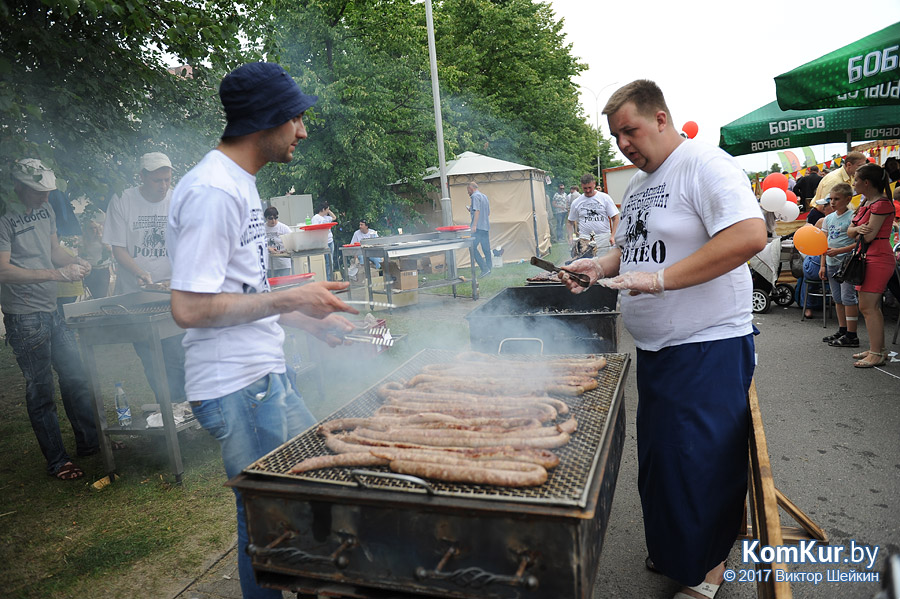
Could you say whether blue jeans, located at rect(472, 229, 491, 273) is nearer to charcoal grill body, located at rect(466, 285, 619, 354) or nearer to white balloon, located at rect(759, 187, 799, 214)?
white balloon, located at rect(759, 187, 799, 214)

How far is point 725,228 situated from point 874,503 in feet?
9.44

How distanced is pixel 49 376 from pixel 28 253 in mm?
1062

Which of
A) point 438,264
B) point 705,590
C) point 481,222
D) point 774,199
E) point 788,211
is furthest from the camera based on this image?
point 438,264

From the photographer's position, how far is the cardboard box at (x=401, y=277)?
38.2 feet

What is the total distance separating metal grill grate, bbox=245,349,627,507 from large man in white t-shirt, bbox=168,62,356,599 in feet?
0.71

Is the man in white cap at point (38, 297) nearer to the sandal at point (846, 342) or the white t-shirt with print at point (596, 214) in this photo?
A: the white t-shirt with print at point (596, 214)

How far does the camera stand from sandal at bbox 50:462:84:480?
4.73 meters

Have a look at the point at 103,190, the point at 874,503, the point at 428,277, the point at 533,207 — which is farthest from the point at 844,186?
the point at 533,207

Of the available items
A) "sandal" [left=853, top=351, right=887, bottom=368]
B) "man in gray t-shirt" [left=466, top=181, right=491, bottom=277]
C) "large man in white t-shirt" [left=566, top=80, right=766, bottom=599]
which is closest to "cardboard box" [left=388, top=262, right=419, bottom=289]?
"man in gray t-shirt" [left=466, top=181, right=491, bottom=277]

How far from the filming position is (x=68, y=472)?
4738 mm

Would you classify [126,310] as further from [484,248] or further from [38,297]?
[484,248]

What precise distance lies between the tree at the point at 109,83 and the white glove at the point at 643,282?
437 centimetres

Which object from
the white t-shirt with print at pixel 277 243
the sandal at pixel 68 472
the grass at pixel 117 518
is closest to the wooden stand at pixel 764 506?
the grass at pixel 117 518

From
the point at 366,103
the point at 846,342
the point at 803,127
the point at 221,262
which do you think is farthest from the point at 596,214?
the point at 366,103
